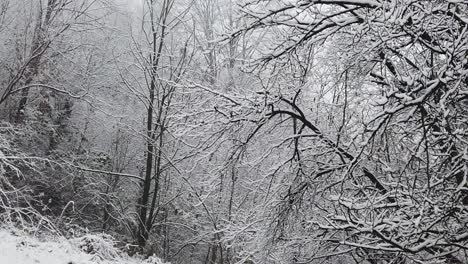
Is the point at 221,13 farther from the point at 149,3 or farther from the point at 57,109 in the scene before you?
the point at 57,109

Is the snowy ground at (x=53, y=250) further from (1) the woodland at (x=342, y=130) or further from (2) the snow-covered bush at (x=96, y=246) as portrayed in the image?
(1) the woodland at (x=342, y=130)

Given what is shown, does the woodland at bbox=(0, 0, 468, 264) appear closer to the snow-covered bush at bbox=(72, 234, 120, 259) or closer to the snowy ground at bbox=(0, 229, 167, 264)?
the snow-covered bush at bbox=(72, 234, 120, 259)

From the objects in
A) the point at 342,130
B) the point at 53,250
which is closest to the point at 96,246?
the point at 53,250

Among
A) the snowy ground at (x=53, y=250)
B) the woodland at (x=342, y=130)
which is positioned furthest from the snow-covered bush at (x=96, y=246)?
the woodland at (x=342, y=130)

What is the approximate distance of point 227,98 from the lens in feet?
15.9

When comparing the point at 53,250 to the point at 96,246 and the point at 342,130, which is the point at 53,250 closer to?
the point at 96,246

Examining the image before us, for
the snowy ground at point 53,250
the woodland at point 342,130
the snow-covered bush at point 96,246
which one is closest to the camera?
the woodland at point 342,130

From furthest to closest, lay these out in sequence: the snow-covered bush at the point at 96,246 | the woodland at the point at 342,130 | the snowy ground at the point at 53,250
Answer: the snow-covered bush at the point at 96,246
the snowy ground at the point at 53,250
the woodland at the point at 342,130

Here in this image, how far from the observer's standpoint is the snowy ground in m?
6.19

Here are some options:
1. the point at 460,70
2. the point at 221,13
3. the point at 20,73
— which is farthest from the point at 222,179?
the point at 221,13

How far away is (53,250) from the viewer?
684cm

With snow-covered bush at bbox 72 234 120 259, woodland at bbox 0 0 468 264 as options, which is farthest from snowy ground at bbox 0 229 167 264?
woodland at bbox 0 0 468 264

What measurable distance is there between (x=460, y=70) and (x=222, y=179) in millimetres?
2907

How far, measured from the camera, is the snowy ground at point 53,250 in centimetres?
619
